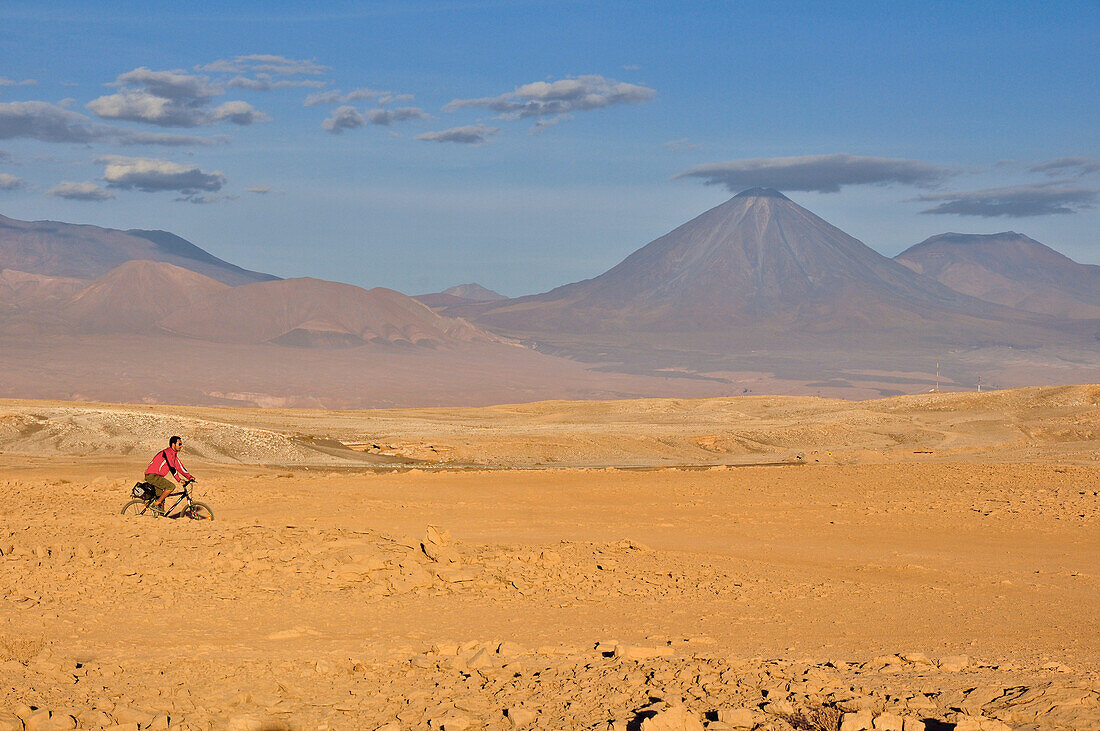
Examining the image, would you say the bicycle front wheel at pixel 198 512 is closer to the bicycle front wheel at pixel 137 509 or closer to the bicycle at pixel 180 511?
the bicycle at pixel 180 511

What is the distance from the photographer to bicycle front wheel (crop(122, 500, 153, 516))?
14.5 metres

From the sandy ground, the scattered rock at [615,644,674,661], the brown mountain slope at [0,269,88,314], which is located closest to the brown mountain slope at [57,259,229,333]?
the brown mountain slope at [0,269,88,314]

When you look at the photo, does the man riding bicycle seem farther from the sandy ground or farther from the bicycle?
the sandy ground

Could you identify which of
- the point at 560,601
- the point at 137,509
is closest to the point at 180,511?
the point at 137,509

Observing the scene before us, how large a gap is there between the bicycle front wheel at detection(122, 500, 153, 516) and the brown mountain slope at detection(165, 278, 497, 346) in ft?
450

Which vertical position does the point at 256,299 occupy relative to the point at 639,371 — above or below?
above

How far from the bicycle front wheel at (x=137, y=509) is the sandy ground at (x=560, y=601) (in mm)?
754

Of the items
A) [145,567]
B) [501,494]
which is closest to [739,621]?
[145,567]

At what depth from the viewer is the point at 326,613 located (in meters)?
10.2

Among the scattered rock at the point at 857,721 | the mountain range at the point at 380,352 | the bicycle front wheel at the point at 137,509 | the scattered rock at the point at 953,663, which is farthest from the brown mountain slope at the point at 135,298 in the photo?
the scattered rock at the point at 857,721

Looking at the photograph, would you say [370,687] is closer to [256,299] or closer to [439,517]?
[439,517]

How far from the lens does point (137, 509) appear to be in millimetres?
15852

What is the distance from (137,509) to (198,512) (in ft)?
5.22

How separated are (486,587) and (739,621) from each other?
2646 mm
